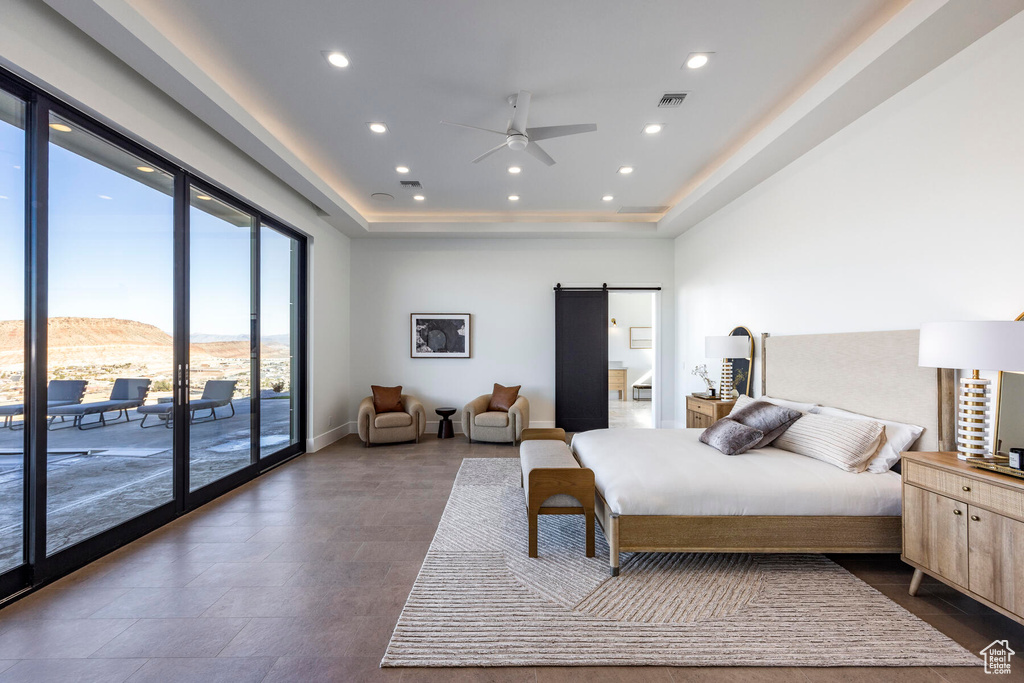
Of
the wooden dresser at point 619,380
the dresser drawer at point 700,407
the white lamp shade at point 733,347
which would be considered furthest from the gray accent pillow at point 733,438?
the wooden dresser at point 619,380

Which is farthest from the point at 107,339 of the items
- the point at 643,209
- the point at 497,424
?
the point at 643,209

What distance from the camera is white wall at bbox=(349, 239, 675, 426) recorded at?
21.6 ft

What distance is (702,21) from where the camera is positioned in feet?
8.05

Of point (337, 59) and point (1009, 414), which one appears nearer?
point (1009, 414)

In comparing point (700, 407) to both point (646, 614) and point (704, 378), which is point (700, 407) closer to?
point (704, 378)

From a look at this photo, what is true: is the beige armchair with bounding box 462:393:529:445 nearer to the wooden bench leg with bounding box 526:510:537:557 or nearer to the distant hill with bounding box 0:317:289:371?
the wooden bench leg with bounding box 526:510:537:557

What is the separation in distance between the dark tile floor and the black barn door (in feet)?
11.5

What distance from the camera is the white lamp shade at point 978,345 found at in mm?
1812

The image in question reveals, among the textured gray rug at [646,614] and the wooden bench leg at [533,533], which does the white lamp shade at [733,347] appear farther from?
the wooden bench leg at [533,533]

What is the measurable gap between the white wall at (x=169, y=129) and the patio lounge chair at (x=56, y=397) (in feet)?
5.28

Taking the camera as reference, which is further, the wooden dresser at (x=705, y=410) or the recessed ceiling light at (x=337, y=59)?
the wooden dresser at (x=705, y=410)

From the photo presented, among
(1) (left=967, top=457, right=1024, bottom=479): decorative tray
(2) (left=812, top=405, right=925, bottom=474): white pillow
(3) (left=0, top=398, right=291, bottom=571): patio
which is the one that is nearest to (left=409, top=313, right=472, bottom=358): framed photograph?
(3) (left=0, top=398, right=291, bottom=571): patio

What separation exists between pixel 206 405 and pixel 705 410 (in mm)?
4881

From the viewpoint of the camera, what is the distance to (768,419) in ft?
10.9
